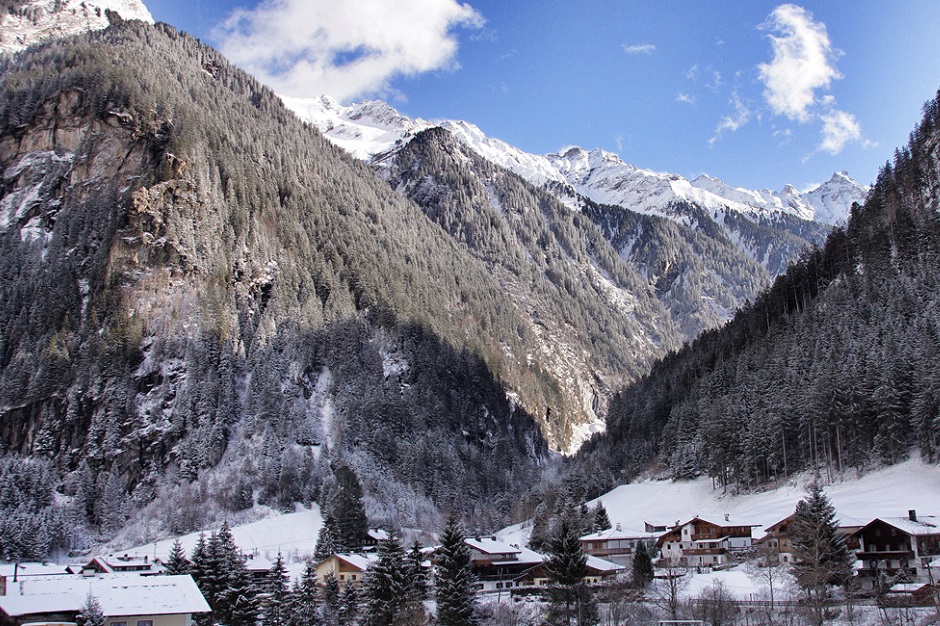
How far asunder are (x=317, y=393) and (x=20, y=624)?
11119 cm

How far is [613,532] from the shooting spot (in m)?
92.3

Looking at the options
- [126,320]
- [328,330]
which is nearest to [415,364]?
[328,330]

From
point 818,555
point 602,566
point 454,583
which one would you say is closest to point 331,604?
point 454,583

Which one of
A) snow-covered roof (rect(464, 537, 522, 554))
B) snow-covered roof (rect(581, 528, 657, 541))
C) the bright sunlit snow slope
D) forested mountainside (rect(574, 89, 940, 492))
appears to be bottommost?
snow-covered roof (rect(464, 537, 522, 554))

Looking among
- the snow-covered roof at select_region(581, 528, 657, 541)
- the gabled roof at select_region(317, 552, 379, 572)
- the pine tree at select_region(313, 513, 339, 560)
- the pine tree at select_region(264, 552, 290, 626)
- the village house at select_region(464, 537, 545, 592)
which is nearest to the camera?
the pine tree at select_region(264, 552, 290, 626)

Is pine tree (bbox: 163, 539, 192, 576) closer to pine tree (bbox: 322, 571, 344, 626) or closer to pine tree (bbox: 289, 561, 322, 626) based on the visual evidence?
pine tree (bbox: 289, 561, 322, 626)

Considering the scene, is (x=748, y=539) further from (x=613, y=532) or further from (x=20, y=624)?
(x=20, y=624)

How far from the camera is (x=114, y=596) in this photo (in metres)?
58.2

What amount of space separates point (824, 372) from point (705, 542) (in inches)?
1219

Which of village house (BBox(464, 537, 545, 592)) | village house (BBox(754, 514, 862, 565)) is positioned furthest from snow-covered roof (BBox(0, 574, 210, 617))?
village house (BBox(754, 514, 862, 565))

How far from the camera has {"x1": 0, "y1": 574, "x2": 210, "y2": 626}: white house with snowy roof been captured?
5684 centimetres

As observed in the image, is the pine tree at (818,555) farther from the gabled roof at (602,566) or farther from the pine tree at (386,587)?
the pine tree at (386,587)

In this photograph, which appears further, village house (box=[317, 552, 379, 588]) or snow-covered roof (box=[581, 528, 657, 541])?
snow-covered roof (box=[581, 528, 657, 541])

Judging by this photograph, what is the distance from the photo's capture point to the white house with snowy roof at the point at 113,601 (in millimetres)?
56844
